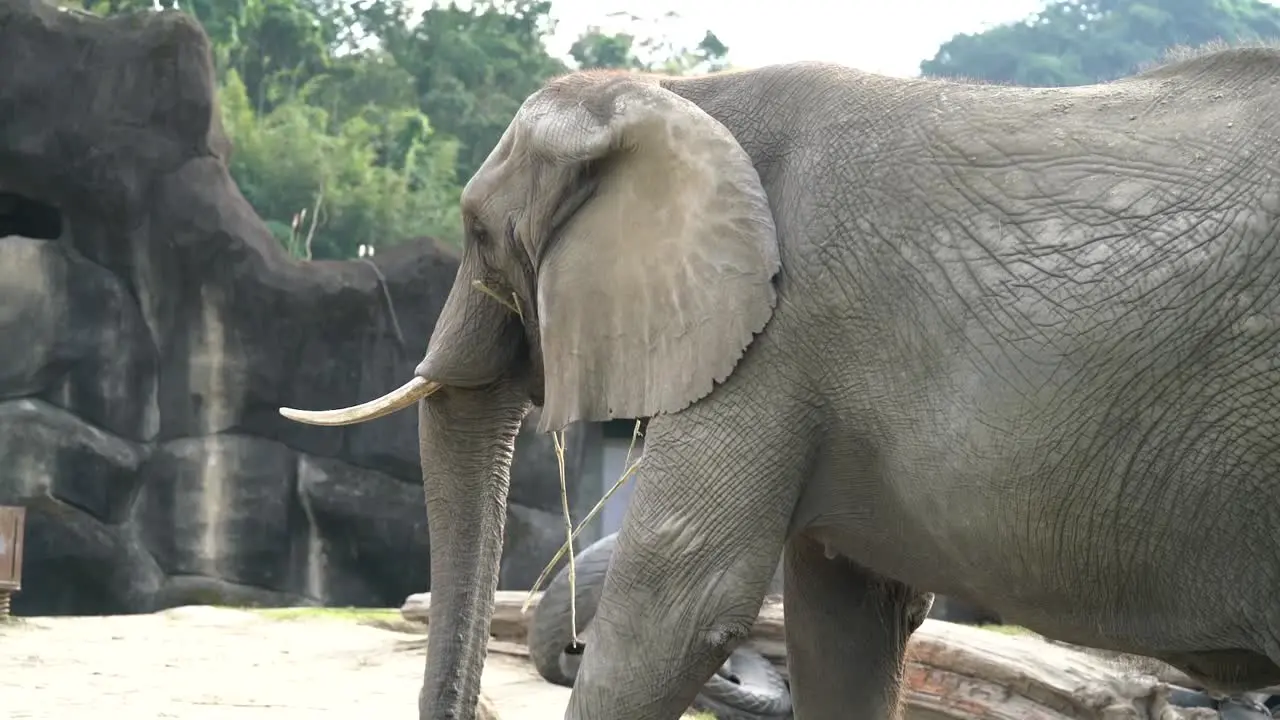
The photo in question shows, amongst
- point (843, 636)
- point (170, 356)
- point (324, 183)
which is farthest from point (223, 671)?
point (324, 183)

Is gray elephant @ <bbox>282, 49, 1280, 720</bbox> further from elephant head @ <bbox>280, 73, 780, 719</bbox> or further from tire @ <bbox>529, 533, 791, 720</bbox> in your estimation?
tire @ <bbox>529, 533, 791, 720</bbox>

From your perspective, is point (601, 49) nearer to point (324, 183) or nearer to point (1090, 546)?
point (324, 183)

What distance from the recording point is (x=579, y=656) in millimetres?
7066

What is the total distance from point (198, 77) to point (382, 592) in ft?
18.3

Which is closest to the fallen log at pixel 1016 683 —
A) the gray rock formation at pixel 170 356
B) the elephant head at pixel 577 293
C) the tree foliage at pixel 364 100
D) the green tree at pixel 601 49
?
the elephant head at pixel 577 293

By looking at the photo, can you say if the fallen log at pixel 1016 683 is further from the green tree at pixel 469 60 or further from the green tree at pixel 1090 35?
the green tree at pixel 1090 35

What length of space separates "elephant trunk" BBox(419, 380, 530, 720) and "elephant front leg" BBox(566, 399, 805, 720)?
947 millimetres

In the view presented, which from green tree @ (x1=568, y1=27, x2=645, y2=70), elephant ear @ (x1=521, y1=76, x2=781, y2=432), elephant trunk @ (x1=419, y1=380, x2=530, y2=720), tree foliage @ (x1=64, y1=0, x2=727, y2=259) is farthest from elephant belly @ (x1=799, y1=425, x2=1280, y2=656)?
green tree @ (x1=568, y1=27, x2=645, y2=70)

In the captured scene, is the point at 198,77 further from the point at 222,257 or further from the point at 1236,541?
the point at 1236,541

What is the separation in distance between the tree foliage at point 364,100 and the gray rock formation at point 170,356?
7.27 m

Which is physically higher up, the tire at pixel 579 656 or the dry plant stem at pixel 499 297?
the dry plant stem at pixel 499 297

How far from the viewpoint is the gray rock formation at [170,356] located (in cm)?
1380

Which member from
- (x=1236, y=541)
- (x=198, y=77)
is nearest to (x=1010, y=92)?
(x=1236, y=541)

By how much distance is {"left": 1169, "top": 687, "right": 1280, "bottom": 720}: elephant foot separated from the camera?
19.8 ft
